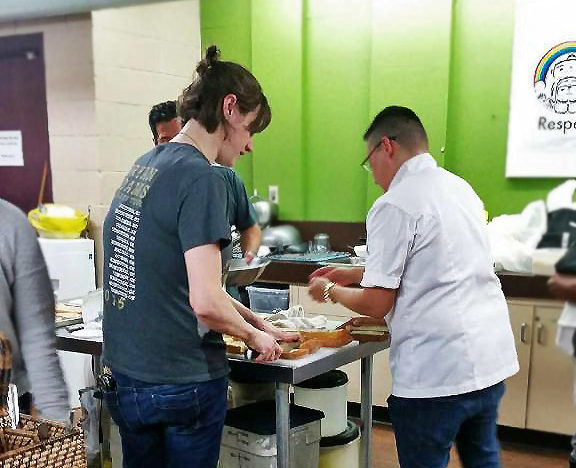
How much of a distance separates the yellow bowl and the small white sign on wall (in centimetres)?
5

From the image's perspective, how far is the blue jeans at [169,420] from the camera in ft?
3.12

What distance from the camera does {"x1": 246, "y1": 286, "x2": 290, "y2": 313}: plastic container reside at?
1595mm

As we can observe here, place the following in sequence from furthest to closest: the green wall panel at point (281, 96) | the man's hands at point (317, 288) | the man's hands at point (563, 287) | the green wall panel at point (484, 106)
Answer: the man's hands at point (317, 288), the green wall panel at point (281, 96), the green wall panel at point (484, 106), the man's hands at point (563, 287)

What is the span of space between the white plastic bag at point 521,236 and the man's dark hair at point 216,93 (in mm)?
511

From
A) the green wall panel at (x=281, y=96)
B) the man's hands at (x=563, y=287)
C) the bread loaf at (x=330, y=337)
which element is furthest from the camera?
the bread loaf at (x=330, y=337)

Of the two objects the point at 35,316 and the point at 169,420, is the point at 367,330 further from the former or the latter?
the point at 35,316

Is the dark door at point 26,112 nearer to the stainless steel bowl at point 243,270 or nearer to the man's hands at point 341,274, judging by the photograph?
the stainless steel bowl at point 243,270

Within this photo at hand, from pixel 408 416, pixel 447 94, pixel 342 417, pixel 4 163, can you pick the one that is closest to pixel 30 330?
pixel 4 163

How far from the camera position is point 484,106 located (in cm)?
66

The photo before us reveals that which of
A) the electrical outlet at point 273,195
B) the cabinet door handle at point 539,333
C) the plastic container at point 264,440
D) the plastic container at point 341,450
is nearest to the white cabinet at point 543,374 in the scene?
the cabinet door handle at point 539,333

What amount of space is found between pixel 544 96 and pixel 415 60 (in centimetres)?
43

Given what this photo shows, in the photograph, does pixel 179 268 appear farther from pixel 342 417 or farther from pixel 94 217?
pixel 342 417

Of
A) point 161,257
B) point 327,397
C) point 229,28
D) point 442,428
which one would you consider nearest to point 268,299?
point 327,397

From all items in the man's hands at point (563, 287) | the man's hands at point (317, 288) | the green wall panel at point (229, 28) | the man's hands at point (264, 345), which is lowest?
the man's hands at point (264, 345)
